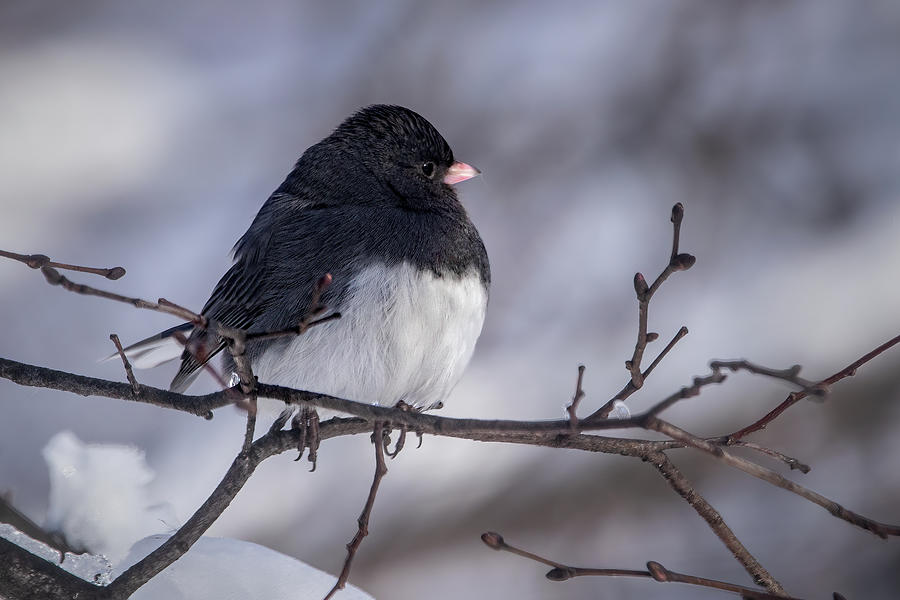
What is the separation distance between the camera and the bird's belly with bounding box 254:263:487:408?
1.64 metres

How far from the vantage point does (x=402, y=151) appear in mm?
1973

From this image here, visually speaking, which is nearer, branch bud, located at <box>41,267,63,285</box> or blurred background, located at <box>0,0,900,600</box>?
branch bud, located at <box>41,267,63,285</box>

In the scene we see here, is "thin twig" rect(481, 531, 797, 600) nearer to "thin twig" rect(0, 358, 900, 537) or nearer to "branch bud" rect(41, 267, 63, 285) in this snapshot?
"thin twig" rect(0, 358, 900, 537)

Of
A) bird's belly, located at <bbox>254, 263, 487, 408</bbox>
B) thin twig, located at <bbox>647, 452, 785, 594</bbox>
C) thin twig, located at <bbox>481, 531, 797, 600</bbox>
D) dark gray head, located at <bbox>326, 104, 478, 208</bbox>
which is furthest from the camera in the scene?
dark gray head, located at <bbox>326, 104, 478, 208</bbox>

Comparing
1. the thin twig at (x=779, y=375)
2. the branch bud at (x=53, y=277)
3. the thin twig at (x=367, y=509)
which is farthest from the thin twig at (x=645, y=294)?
the branch bud at (x=53, y=277)

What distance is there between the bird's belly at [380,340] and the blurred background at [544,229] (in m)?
0.97

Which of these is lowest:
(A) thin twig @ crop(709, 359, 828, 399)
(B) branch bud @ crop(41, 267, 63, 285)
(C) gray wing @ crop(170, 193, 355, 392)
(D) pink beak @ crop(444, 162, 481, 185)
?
(A) thin twig @ crop(709, 359, 828, 399)

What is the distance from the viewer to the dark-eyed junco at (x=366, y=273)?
5.43 ft

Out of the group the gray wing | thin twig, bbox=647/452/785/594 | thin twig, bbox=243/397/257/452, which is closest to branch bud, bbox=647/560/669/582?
thin twig, bbox=647/452/785/594

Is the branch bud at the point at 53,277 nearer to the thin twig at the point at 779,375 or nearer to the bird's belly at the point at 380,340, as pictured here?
the thin twig at the point at 779,375

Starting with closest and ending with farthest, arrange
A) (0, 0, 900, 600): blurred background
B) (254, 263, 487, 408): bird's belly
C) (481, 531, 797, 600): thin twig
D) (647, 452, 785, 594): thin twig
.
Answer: (481, 531, 797, 600): thin twig
(647, 452, 785, 594): thin twig
(254, 263, 487, 408): bird's belly
(0, 0, 900, 600): blurred background

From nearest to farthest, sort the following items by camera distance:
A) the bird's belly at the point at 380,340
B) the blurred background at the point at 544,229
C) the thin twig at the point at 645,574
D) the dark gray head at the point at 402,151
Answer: the thin twig at the point at 645,574, the bird's belly at the point at 380,340, the dark gray head at the point at 402,151, the blurred background at the point at 544,229

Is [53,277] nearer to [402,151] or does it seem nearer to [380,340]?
[380,340]

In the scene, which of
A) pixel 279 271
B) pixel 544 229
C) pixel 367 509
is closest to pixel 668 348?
pixel 367 509
